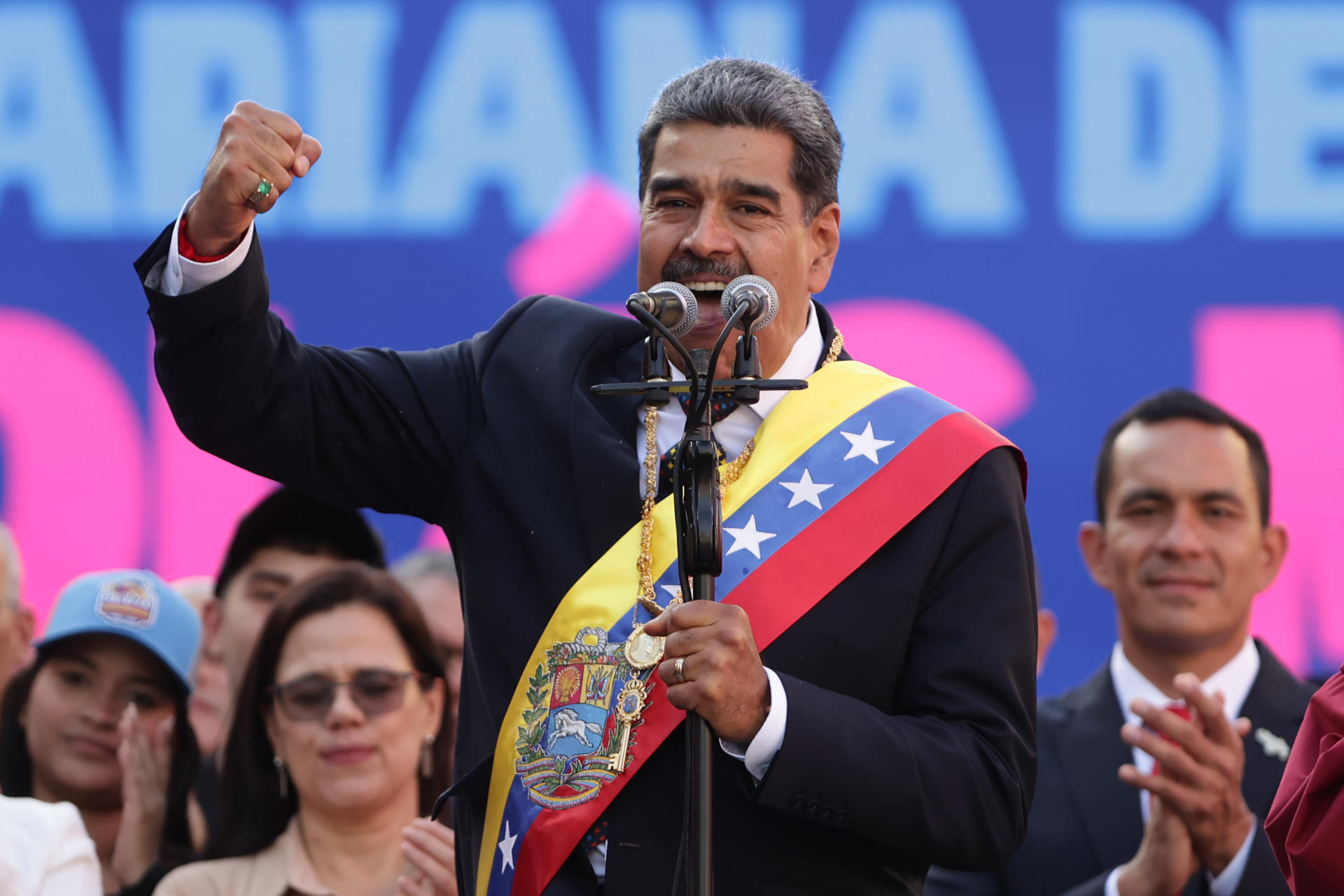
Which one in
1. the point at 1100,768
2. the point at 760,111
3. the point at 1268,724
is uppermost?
the point at 760,111

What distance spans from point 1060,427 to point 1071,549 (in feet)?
1.59

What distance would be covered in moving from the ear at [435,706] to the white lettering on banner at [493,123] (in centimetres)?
286

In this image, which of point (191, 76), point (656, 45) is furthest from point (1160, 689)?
point (191, 76)

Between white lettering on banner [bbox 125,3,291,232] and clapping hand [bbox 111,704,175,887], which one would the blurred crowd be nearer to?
clapping hand [bbox 111,704,175,887]

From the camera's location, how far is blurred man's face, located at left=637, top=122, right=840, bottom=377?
313 cm

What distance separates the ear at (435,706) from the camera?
4.51 m

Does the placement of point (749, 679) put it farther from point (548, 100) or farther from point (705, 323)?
point (548, 100)

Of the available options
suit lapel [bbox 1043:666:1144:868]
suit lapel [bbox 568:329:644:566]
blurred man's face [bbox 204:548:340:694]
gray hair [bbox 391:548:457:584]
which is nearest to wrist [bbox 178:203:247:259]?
suit lapel [bbox 568:329:644:566]

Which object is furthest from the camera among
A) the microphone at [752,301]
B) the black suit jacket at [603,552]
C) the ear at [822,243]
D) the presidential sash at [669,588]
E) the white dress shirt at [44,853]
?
the white dress shirt at [44,853]

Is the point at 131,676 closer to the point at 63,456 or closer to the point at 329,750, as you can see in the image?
the point at 329,750

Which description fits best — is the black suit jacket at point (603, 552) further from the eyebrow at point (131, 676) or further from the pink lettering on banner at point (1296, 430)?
the pink lettering on banner at point (1296, 430)

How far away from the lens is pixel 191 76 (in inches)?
281

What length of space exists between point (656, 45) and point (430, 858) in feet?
13.6

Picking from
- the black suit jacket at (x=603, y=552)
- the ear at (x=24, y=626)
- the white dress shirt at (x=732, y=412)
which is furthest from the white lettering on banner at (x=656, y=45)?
the black suit jacket at (x=603, y=552)
